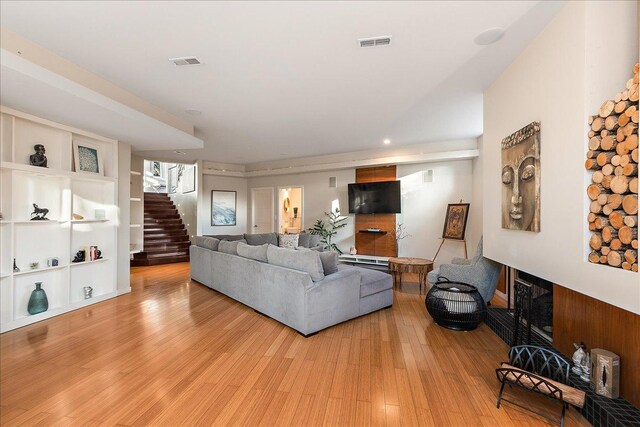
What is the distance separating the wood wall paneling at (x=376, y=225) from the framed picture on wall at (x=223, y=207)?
3866 millimetres

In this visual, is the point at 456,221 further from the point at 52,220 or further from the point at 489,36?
the point at 52,220

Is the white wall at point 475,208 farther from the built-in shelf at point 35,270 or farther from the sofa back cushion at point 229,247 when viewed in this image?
the built-in shelf at point 35,270

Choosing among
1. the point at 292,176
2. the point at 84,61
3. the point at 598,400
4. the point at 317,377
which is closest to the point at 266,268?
the point at 317,377

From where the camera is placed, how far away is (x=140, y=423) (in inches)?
71.4

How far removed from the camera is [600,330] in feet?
6.53

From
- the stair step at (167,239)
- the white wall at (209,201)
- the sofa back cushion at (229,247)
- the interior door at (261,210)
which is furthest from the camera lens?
the interior door at (261,210)

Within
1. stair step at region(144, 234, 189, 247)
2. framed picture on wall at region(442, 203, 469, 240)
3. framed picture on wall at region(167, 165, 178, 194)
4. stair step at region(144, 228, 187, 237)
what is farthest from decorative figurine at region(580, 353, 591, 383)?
framed picture on wall at region(167, 165, 178, 194)

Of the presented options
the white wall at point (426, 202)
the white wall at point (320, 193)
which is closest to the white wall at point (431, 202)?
the white wall at point (426, 202)

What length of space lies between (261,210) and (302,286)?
19.9 ft

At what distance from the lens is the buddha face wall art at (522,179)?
238cm

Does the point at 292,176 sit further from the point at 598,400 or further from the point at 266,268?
the point at 598,400

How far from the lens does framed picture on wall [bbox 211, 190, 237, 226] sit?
8.25m

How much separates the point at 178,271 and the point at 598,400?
6896 millimetres

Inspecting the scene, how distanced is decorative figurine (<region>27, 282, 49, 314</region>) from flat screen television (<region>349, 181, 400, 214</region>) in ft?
18.2
